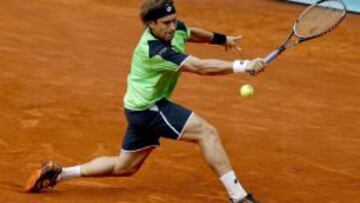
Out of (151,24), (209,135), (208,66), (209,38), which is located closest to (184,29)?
(209,38)

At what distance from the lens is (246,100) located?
10633mm

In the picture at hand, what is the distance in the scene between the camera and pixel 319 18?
763cm

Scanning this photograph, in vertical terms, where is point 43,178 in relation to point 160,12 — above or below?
below

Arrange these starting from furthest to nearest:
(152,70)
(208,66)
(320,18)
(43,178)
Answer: (320,18) → (43,178) → (152,70) → (208,66)

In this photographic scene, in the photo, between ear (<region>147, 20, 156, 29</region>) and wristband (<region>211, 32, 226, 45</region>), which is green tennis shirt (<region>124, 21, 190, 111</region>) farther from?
wristband (<region>211, 32, 226, 45</region>)

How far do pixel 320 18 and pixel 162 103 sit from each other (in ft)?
5.56

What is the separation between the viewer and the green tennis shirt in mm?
6473

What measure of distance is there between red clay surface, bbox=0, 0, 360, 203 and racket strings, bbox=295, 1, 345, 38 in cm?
131

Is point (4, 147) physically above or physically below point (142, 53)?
below

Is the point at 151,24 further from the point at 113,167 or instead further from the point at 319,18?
the point at 319,18

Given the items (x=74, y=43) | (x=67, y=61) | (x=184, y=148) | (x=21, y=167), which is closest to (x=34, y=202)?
(x=21, y=167)

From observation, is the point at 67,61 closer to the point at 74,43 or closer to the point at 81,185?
the point at 74,43

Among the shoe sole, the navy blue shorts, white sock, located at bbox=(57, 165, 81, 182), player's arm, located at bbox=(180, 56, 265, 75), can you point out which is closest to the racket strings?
player's arm, located at bbox=(180, 56, 265, 75)

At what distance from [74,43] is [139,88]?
20.8ft
